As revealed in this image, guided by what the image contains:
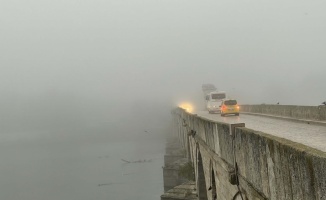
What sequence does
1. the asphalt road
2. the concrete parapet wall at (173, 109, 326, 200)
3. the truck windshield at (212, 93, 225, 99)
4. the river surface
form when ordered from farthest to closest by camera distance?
the river surface
the truck windshield at (212, 93, 225, 99)
the asphalt road
the concrete parapet wall at (173, 109, 326, 200)

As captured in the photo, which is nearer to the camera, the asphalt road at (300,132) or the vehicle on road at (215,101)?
the asphalt road at (300,132)

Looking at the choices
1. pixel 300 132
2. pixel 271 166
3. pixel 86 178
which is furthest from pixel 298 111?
pixel 86 178

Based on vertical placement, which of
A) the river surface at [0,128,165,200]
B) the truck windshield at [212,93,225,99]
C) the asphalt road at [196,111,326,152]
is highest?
the truck windshield at [212,93,225,99]

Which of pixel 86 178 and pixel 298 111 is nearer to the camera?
pixel 298 111

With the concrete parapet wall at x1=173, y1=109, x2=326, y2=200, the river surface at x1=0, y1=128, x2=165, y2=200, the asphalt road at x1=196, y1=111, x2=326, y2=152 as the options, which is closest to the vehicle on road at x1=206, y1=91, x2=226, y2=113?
the river surface at x1=0, y1=128, x2=165, y2=200

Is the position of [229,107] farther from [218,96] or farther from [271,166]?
[271,166]

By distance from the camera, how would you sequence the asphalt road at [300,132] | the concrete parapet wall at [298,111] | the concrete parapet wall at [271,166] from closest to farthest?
the concrete parapet wall at [271,166] → the asphalt road at [300,132] → the concrete parapet wall at [298,111]

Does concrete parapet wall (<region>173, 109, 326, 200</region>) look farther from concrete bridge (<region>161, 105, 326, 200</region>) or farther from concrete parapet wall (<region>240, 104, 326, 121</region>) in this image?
concrete parapet wall (<region>240, 104, 326, 121</region>)

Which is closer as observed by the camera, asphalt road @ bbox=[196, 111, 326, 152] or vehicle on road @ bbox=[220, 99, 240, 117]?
asphalt road @ bbox=[196, 111, 326, 152]

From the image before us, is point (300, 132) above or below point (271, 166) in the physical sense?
below

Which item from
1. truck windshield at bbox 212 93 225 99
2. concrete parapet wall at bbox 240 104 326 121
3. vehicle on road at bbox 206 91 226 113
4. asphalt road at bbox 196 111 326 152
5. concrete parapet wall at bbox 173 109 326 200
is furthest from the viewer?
truck windshield at bbox 212 93 225 99

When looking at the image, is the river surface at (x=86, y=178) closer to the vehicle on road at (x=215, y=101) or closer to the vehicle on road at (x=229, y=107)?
the vehicle on road at (x=215, y=101)

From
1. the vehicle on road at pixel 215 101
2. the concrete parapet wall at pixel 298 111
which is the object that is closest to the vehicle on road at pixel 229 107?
the concrete parapet wall at pixel 298 111

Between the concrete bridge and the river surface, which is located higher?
the concrete bridge
